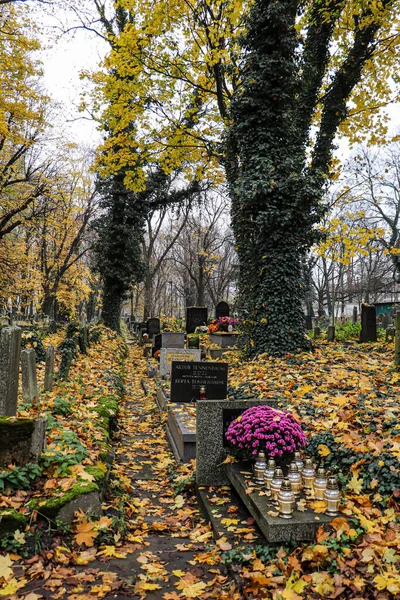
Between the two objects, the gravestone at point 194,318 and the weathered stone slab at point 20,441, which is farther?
the gravestone at point 194,318

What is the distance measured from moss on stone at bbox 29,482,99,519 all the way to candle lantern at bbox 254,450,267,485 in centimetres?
171

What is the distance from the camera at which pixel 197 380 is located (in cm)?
850

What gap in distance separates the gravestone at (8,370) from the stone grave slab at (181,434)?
8.71 ft

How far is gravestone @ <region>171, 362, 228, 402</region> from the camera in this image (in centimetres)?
818

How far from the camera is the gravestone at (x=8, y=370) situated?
191 inches

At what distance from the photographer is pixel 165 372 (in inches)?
484

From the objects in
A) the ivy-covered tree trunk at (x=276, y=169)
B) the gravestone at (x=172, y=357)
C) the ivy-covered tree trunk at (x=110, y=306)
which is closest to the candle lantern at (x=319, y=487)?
the ivy-covered tree trunk at (x=276, y=169)

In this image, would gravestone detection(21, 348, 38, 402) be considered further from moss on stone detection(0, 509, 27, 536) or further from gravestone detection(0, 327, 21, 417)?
moss on stone detection(0, 509, 27, 536)

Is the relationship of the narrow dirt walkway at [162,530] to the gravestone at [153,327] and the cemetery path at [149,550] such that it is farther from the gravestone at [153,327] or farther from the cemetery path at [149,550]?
the gravestone at [153,327]

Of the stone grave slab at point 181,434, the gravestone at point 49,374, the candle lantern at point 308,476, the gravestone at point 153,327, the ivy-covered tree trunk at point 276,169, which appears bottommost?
the stone grave slab at point 181,434

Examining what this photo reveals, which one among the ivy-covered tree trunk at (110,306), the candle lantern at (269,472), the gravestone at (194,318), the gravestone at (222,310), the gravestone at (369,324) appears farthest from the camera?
the gravestone at (222,310)

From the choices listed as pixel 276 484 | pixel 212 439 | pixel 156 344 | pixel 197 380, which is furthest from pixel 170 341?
pixel 276 484

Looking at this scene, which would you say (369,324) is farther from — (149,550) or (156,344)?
(149,550)

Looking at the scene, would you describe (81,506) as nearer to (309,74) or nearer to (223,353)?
(223,353)
